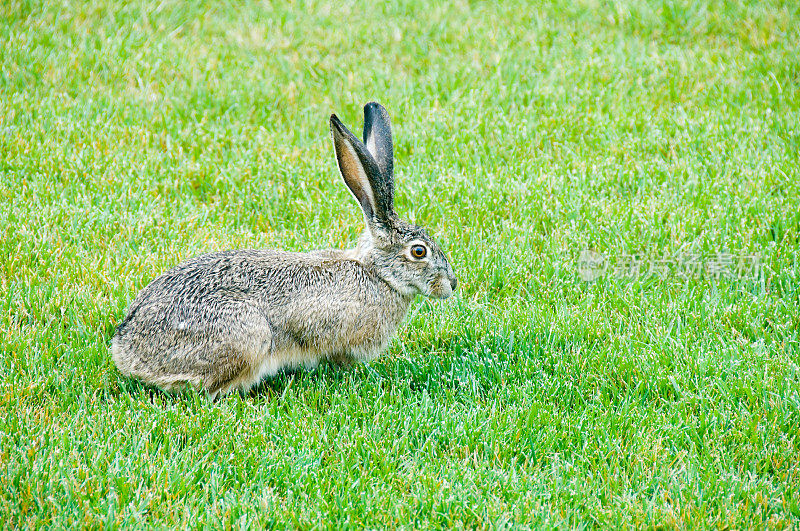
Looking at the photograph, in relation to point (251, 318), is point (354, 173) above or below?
above

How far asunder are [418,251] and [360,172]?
544mm

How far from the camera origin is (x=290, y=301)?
424 centimetres

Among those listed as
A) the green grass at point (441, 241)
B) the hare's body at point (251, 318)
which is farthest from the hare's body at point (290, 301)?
the green grass at point (441, 241)

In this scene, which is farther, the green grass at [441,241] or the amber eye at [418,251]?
the amber eye at [418,251]

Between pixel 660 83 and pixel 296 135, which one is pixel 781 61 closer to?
pixel 660 83

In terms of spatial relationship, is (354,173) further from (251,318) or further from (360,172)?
(251,318)

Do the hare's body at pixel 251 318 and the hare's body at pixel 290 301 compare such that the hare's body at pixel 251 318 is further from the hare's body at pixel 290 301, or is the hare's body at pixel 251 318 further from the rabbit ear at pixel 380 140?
the rabbit ear at pixel 380 140

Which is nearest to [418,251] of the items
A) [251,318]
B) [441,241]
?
[251,318]

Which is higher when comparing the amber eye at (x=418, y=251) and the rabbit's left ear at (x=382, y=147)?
the rabbit's left ear at (x=382, y=147)

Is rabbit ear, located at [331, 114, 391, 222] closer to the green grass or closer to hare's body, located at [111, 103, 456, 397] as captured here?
hare's body, located at [111, 103, 456, 397]

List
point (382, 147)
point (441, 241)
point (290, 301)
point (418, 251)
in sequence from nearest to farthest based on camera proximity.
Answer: point (290, 301), point (418, 251), point (382, 147), point (441, 241)

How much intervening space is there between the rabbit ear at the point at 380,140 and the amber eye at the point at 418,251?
26 cm

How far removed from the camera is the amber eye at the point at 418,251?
452 cm

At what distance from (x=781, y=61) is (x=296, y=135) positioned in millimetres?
4655
